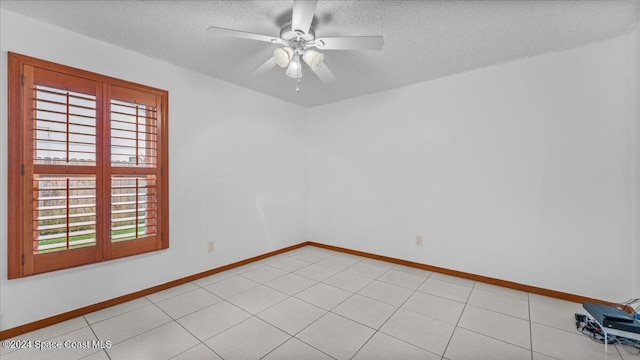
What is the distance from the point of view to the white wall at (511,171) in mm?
2396

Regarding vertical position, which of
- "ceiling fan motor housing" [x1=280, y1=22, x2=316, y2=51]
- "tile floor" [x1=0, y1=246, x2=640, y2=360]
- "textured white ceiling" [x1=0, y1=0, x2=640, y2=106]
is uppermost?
"textured white ceiling" [x1=0, y1=0, x2=640, y2=106]

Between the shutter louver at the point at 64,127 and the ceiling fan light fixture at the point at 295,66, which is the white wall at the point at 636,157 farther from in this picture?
the shutter louver at the point at 64,127

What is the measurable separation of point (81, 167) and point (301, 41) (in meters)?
2.19

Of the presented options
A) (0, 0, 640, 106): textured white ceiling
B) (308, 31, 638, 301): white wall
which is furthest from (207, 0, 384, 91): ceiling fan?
(308, 31, 638, 301): white wall

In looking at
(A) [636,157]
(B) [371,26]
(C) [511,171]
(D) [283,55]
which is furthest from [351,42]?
(A) [636,157]

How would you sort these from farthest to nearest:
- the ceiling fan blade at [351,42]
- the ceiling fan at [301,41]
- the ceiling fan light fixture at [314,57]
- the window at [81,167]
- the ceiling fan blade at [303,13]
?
1. the ceiling fan light fixture at [314,57]
2. the window at [81,167]
3. the ceiling fan blade at [351,42]
4. the ceiling fan at [301,41]
5. the ceiling fan blade at [303,13]

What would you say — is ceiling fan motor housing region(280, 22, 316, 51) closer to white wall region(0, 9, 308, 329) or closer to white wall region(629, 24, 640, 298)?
white wall region(0, 9, 308, 329)

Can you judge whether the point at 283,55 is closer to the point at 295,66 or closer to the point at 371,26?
the point at 295,66

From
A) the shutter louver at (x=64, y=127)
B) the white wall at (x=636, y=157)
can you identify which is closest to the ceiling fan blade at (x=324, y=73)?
the shutter louver at (x=64, y=127)

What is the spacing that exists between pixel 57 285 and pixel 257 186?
2.26 metres

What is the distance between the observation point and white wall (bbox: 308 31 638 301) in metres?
2.40

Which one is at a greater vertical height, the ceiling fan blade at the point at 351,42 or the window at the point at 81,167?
the ceiling fan blade at the point at 351,42

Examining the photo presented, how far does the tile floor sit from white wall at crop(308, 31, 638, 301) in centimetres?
46

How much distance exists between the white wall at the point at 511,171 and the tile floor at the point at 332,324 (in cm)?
46
